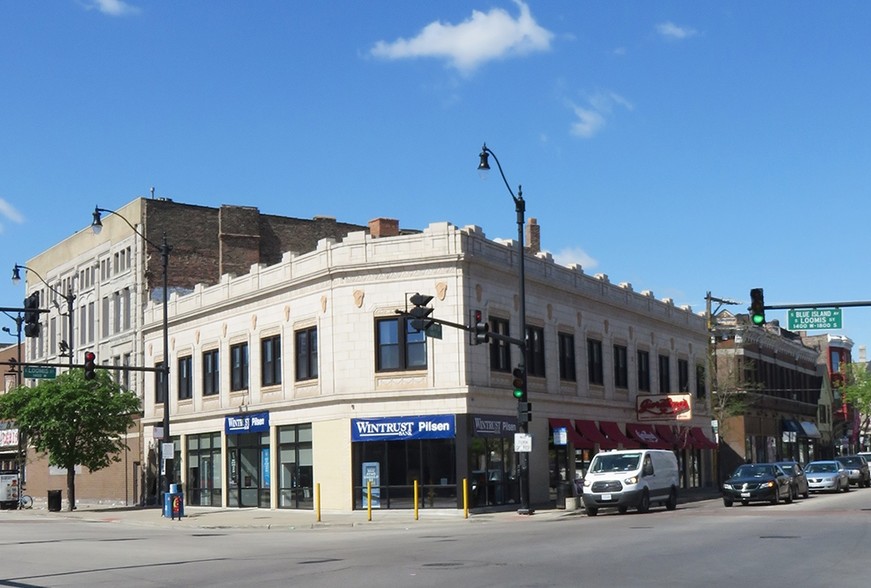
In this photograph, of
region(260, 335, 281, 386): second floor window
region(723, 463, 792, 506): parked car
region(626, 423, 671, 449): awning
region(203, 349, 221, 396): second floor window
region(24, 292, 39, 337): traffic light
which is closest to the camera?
region(24, 292, 39, 337): traffic light

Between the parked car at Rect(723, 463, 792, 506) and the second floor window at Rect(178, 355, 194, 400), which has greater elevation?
the second floor window at Rect(178, 355, 194, 400)

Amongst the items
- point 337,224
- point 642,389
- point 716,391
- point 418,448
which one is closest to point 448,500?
point 418,448

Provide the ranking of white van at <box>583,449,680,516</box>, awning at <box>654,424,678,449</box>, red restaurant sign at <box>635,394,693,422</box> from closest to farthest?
1. white van at <box>583,449,680,516</box>
2. red restaurant sign at <box>635,394,693,422</box>
3. awning at <box>654,424,678,449</box>

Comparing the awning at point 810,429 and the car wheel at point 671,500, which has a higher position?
the awning at point 810,429

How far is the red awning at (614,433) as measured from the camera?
48594 mm

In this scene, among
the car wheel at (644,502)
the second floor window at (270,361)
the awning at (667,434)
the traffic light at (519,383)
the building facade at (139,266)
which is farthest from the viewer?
the building facade at (139,266)

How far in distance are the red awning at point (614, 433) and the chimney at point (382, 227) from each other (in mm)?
12443

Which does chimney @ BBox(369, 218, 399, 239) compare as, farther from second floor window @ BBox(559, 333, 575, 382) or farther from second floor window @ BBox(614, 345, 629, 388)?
second floor window @ BBox(614, 345, 629, 388)

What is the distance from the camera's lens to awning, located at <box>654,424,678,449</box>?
54.5 metres

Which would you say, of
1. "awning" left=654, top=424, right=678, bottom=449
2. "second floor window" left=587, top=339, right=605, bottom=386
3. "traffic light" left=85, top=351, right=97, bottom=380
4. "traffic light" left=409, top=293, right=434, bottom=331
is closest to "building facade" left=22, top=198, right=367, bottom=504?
"traffic light" left=85, top=351, right=97, bottom=380

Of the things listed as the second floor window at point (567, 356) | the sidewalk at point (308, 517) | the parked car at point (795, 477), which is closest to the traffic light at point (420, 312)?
the sidewalk at point (308, 517)

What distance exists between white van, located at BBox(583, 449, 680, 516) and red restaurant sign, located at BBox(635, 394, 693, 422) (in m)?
14.2

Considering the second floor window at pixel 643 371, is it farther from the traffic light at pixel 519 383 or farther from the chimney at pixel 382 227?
the traffic light at pixel 519 383

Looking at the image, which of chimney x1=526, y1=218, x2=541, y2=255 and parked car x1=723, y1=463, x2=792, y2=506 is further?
chimney x1=526, y1=218, x2=541, y2=255
